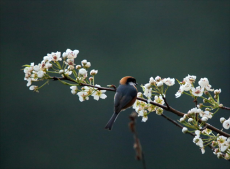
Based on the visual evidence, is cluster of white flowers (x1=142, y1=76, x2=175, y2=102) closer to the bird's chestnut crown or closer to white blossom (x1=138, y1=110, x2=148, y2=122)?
white blossom (x1=138, y1=110, x2=148, y2=122)

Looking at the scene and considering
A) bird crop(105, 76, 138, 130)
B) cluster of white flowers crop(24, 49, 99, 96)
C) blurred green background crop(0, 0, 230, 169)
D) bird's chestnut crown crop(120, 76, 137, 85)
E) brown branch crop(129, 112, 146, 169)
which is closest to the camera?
brown branch crop(129, 112, 146, 169)

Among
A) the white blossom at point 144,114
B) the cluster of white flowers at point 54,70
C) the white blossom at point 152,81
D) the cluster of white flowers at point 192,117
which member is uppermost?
the cluster of white flowers at point 54,70

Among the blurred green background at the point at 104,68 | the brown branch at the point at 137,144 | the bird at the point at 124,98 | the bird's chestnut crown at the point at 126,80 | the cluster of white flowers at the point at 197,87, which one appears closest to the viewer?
the brown branch at the point at 137,144

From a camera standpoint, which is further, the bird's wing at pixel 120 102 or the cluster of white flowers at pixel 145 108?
the bird's wing at pixel 120 102

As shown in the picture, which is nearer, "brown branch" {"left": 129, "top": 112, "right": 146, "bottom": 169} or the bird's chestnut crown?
"brown branch" {"left": 129, "top": 112, "right": 146, "bottom": 169}

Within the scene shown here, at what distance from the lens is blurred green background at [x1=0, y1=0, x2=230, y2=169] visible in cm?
2455

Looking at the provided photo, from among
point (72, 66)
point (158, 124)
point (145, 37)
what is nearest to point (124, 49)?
point (145, 37)

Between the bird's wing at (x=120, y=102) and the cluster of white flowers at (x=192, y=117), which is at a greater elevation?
the bird's wing at (x=120, y=102)

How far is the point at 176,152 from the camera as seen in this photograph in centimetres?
2473

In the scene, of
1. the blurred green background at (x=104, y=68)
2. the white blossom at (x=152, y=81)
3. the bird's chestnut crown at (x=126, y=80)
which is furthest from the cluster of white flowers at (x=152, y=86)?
the blurred green background at (x=104, y=68)

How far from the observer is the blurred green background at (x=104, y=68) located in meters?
24.5

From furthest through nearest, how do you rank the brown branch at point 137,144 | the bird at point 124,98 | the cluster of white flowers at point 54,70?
1. the bird at point 124,98
2. the cluster of white flowers at point 54,70
3. the brown branch at point 137,144

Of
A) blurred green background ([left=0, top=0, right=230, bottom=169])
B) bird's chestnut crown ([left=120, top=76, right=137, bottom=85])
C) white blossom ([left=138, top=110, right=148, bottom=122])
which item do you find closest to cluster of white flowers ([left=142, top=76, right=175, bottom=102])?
white blossom ([left=138, top=110, right=148, bottom=122])

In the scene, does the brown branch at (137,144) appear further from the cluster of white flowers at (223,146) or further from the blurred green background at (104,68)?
the blurred green background at (104,68)
